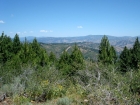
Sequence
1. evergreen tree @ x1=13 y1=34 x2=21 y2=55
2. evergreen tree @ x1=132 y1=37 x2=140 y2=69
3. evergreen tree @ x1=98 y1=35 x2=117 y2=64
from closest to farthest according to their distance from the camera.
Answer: evergreen tree @ x1=13 y1=34 x2=21 y2=55
evergreen tree @ x1=132 y1=37 x2=140 y2=69
evergreen tree @ x1=98 y1=35 x2=117 y2=64

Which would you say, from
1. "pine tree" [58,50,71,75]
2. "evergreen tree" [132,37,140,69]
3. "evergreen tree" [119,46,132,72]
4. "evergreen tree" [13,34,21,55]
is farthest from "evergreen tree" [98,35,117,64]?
"evergreen tree" [13,34,21,55]

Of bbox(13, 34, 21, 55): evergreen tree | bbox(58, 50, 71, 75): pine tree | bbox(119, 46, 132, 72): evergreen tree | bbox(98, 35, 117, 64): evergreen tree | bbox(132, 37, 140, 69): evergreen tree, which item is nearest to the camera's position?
bbox(58, 50, 71, 75): pine tree

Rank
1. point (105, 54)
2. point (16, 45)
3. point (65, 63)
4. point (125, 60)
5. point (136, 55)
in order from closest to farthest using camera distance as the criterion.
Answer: point (16, 45) → point (136, 55) → point (105, 54) → point (65, 63) → point (125, 60)

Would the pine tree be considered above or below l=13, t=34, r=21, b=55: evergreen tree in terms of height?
below

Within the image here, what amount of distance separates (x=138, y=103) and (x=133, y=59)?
2713 cm

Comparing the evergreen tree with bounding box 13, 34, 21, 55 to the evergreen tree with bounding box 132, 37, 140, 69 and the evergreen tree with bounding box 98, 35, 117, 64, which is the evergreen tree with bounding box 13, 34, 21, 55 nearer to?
the evergreen tree with bounding box 98, 35, 117, 64

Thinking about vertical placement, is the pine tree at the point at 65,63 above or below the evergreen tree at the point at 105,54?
below

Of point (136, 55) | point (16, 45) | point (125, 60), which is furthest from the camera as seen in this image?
point (125, 60)

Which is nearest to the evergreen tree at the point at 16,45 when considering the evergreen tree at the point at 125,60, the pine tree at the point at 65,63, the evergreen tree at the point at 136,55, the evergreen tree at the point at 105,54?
the pine tree at the point at 65,63

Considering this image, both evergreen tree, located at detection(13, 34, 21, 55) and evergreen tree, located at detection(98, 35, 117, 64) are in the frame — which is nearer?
evergreen tree, located at detection(13, 34, 21, 55)

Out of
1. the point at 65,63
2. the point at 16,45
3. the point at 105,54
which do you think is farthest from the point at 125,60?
the point at 16,45

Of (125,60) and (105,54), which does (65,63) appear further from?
(125,60)

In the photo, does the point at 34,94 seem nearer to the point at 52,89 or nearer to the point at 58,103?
the point at 52,89

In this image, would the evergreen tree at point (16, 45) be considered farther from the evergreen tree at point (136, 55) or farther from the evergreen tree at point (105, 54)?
the evergreen tree at point (136, 55)
